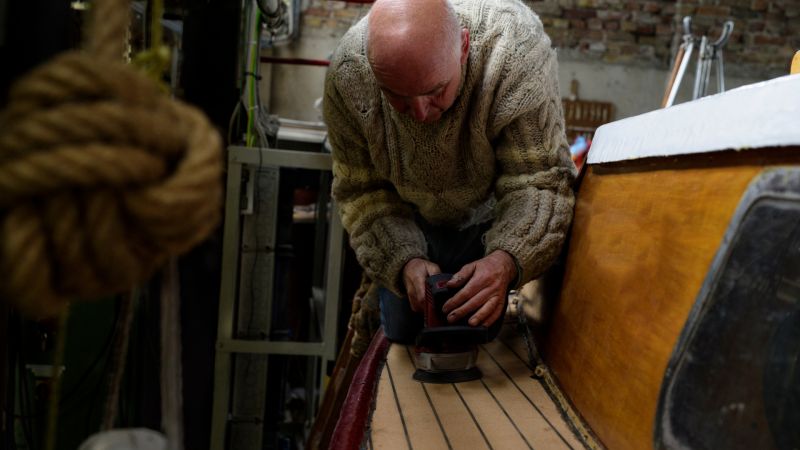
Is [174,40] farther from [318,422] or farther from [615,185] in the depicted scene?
[615,185]

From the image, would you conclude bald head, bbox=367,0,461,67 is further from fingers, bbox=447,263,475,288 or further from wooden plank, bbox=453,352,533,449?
wooden plank, bbox=453,352,533,449

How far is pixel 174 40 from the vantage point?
240 cm

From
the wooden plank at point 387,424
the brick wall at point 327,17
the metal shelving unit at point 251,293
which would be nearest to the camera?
the wooden plank at point 387,424

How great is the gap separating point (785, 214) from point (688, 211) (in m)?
0.17

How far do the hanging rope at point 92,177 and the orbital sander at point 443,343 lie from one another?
0.96m

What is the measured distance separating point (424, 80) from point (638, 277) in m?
0.61

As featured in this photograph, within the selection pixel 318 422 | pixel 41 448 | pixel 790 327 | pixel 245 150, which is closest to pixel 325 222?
pixel 245 150

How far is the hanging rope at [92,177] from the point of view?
380 millimetres

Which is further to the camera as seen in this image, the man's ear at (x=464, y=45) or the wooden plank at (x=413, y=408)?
the man's ear at (x=464, y=45)

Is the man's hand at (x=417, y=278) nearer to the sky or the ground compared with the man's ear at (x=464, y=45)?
nearer to the ground

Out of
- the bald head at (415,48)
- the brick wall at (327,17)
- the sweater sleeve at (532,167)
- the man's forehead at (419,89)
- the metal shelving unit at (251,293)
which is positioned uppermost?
the brick wall at (327,17)

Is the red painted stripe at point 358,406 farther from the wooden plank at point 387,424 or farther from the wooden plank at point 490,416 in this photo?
the wooden plank at point 490,416

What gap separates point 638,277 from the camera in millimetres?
1023

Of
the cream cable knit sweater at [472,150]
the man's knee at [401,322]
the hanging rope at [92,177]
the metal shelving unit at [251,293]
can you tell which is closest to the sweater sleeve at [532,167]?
the cream cable knit sweater at [472,150]
